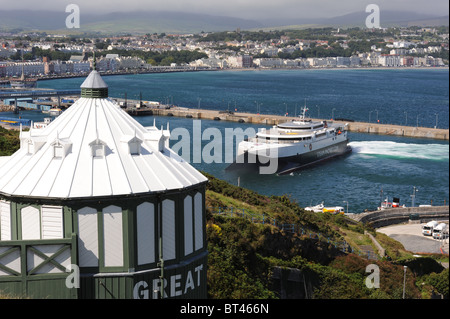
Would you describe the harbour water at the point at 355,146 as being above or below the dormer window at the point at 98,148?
below

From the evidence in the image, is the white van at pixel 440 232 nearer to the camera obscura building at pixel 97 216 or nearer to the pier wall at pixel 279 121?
→ the camera obscura building at pixel 97 216

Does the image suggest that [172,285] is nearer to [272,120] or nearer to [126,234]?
[126,234]

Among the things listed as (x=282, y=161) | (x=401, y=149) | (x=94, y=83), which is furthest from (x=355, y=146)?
(x=94, y=83)

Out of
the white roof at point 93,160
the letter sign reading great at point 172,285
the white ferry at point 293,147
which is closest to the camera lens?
the white roof at point 93,160

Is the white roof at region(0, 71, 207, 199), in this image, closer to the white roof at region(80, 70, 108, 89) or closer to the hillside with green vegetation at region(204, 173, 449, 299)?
the white roof at region(80, 70, 108, 89)

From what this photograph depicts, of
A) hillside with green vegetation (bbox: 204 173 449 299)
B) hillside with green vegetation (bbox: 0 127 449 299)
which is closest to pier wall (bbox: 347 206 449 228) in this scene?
hillside with green vegetation (bbox: 0 127 449 299)

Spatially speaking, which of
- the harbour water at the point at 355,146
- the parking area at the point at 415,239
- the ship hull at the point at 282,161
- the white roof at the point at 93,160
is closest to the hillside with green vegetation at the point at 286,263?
the harbour water at the point at 355,146
